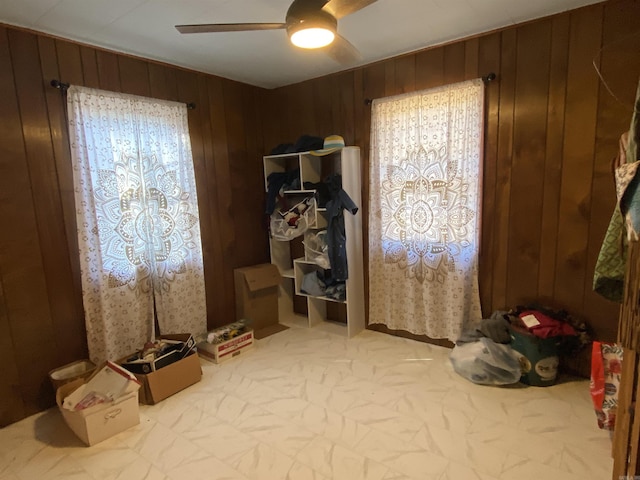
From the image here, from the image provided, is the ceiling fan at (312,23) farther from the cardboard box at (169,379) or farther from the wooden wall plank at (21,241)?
the cardboard box at (169,379)

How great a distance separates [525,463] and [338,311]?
2.13 m

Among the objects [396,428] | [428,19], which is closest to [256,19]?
[428,19]

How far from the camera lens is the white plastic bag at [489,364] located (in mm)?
2461

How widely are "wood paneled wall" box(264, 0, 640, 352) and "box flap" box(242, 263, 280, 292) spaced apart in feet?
6.12

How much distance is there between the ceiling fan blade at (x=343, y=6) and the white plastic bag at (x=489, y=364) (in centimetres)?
221

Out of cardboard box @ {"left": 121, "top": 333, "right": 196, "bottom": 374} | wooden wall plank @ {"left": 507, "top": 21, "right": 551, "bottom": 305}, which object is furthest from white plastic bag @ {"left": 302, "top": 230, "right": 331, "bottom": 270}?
wooden wall plank @ {"left": 507, "top": 21, "right": 551, "bottom": 305}

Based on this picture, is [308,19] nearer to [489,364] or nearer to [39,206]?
[39,206]

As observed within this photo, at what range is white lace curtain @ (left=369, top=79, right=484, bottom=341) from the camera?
9.02 feet

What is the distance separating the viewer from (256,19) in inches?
90.8

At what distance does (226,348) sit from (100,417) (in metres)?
1.07

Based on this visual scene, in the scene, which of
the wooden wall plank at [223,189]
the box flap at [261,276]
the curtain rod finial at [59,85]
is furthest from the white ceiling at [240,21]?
the box flap at [261,276]

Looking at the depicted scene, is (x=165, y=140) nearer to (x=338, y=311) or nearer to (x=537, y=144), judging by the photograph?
(x=338, y=311)

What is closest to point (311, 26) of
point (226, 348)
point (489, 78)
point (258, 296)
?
point (489, 78)

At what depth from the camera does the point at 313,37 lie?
1754mm
